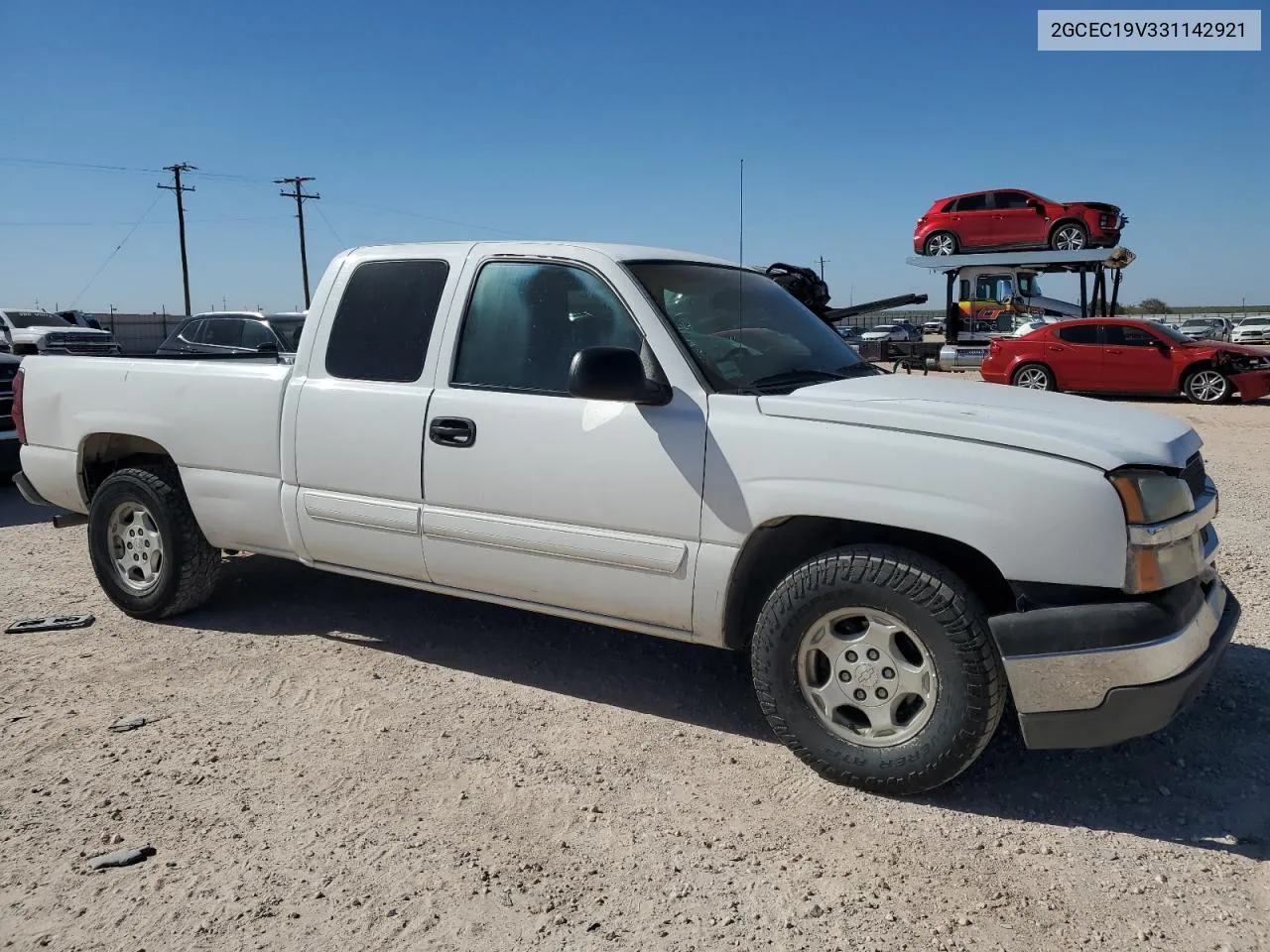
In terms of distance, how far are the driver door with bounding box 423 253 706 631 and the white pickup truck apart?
0.01 m

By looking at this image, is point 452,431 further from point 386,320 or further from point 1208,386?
point 1208,386

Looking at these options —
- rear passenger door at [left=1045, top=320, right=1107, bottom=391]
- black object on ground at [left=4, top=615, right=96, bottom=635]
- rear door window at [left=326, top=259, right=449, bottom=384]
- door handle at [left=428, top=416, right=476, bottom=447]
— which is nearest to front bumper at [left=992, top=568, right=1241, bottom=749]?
door handle at [left=428, top=416, right=476, bottom=447]

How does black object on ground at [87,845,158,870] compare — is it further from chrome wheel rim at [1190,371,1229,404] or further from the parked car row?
the parked car row

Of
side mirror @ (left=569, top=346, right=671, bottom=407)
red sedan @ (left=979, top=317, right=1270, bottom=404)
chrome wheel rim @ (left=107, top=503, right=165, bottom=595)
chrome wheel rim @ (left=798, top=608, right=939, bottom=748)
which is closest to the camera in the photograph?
chrome wheel rim @ (left=798, top=608, right=939, bottom=748)

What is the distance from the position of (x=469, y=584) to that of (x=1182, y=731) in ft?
9.19

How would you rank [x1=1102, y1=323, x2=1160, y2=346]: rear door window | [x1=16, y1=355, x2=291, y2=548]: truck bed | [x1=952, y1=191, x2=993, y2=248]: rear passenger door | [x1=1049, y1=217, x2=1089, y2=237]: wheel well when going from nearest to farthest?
[x1=16, y1=355, x2=291, y2=548]: truck bed → [x1=1102, y1=323, x2=1160, y2=346]: rear door window → [x1=1049, y1=217, x2=1089, y2=237]: wheel well → [x1=952, y1=191, x2=993, y2=248]: rear passenger door

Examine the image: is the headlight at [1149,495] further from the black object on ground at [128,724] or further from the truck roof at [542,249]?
the black object on ground at [128,724]

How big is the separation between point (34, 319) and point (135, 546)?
23.2 metres

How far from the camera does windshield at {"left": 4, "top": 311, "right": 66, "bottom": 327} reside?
23688 millimetres

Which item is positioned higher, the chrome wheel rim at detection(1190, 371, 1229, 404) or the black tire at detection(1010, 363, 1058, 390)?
the black tire at detection(1010, 363, 1058, 390)

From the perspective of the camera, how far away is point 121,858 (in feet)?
9.34

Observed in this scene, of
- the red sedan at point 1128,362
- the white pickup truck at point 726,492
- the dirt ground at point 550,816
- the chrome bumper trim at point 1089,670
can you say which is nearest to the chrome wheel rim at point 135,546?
the white pickup truck at point 726,492

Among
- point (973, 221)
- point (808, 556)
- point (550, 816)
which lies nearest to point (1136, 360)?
point (973, 221)

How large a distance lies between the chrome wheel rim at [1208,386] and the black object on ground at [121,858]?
17448 millimetres
